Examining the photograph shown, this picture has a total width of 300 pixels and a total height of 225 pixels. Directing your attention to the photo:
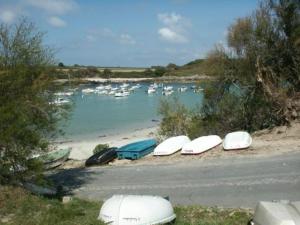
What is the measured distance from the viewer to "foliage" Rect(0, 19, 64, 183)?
1321 centimetres

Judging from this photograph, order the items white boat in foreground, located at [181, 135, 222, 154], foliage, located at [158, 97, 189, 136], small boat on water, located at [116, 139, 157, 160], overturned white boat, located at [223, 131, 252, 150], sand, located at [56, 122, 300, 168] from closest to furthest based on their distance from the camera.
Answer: sand, located at [56, 122, 300, 168], overturned white boat, located at [223, 131, 252, 150], white boat in foreground, located at [181, 135, 222, 154], small boat on water, located at [116, 139, 157, 160], foliage, located at [158, 97, 189, 136]

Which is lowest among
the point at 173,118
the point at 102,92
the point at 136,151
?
the point at 102,92

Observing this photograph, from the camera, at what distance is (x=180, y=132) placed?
2978 cm

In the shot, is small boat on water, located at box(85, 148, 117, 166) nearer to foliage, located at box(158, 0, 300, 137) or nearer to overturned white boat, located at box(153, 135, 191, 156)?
overturned white boat, located at box(153, 135, 191, 156)

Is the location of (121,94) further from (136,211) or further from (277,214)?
(277,214)

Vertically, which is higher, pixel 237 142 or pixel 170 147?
pixel 237 142

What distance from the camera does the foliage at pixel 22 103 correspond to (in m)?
13.2

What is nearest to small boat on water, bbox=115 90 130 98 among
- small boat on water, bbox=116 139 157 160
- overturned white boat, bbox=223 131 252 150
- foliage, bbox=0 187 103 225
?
small boat on water, bbox=116 139 157 160

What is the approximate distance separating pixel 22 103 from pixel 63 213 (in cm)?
374

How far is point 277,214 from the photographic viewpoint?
852 cm

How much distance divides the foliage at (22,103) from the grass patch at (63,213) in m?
0.99

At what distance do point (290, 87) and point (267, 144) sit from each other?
7457 millimetres

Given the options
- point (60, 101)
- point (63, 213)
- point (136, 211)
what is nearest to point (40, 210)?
point (63, 213)

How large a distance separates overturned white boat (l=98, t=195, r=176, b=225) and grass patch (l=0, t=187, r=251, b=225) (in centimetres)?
28
